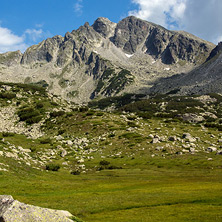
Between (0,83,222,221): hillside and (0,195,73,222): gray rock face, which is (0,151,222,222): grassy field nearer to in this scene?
(0,83,222,221): hillside

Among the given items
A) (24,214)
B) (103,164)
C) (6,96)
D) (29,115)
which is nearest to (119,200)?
(24,214)

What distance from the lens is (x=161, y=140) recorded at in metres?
60.6

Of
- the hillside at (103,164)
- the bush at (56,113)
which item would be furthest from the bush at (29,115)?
the bush at (56,113)

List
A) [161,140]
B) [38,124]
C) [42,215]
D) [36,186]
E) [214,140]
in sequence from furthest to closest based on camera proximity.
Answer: [38,124] → [214,140] → [161,140] → [36,186] → [42,215]

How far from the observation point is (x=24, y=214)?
9.79m

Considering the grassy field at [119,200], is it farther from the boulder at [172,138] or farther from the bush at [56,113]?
the bush at [56,113]

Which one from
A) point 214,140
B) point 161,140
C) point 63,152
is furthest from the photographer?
point 214,140

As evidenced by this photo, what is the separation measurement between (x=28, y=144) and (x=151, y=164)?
37.7 m

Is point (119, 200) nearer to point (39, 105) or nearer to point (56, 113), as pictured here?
point (56, 113)

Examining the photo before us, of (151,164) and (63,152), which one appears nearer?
(151,164)

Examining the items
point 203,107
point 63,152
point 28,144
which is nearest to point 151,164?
point 63,152

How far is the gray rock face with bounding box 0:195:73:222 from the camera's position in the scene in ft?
31.2

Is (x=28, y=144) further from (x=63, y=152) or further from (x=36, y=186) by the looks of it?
(x=36, y=186)

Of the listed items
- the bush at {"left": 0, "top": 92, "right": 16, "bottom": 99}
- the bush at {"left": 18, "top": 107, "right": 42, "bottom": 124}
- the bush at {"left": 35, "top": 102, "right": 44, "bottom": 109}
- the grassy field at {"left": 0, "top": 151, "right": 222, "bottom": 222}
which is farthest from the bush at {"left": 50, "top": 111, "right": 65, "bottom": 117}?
the grassy field at {"left": 0, "top": 151, "right": 222, "bottom": 222}
